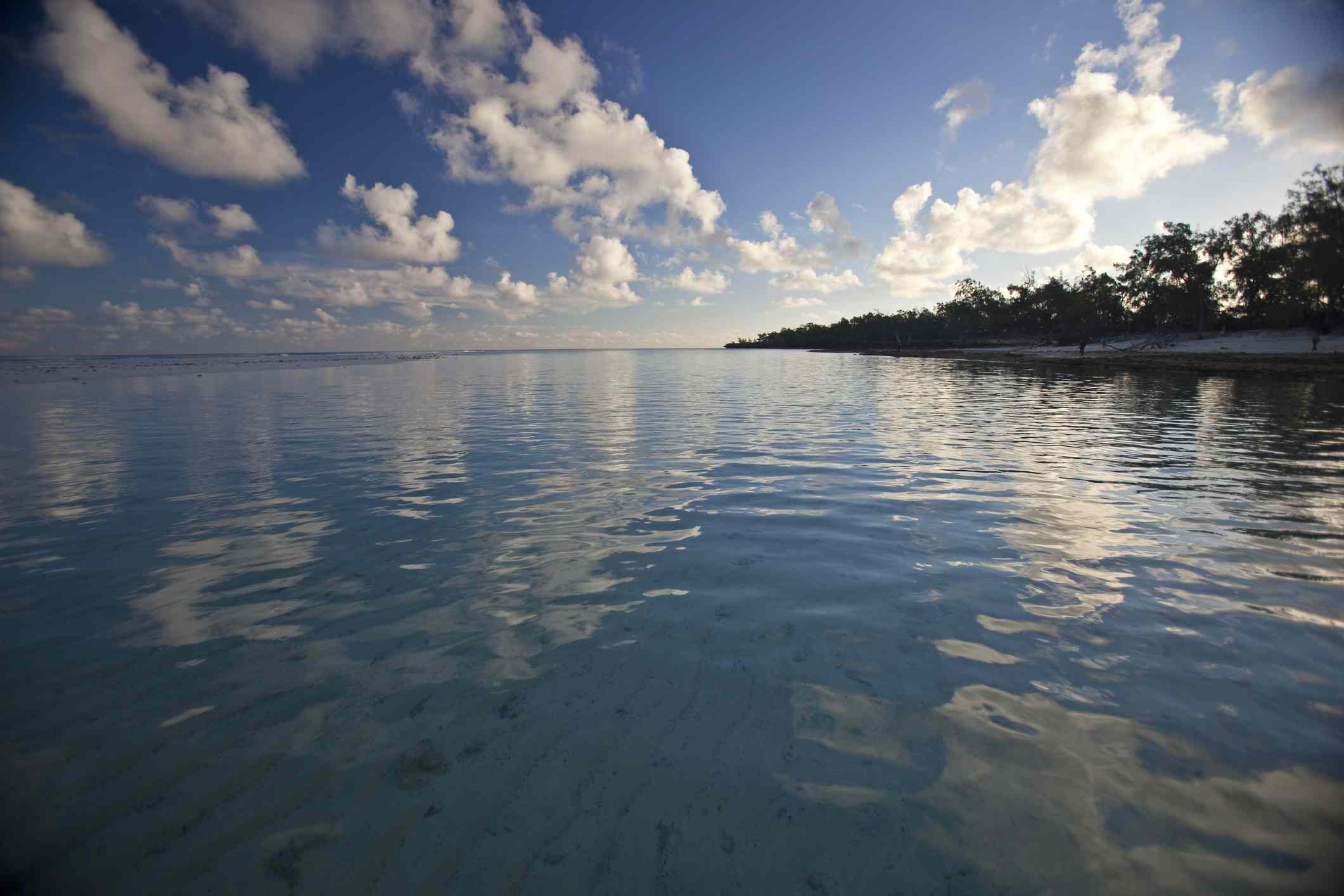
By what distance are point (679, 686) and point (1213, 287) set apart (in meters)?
125

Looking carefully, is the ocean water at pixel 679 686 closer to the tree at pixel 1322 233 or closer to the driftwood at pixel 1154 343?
the tree at pixel 1322 233

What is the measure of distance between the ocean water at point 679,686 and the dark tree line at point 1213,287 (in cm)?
7340

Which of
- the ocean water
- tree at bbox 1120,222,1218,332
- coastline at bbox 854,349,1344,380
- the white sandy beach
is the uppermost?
tree at bbox 1120,222,1218,332

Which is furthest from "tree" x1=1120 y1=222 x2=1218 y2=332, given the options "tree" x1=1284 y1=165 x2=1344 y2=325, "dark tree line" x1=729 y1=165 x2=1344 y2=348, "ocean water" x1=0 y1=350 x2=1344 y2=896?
"ocean water" x1=0 y1=350 x2=1344 y2=896

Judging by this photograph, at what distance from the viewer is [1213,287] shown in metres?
88.9

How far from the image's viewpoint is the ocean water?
3123 mm

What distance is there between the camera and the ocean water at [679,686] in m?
3.12

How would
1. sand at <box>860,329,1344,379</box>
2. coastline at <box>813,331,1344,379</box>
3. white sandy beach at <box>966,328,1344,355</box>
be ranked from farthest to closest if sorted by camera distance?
white sandy beach at <box>966,328,1344,355</box> → sand at <box>860,329,1344,379</box> → coastline at <box>813,331,1344,379</box>

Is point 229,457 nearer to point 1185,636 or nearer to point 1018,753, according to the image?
point 1018,753

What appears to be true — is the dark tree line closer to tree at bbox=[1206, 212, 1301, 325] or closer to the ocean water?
tree at bbox=[1206, 212, 1301, 325]

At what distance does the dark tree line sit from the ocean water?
73404 mm

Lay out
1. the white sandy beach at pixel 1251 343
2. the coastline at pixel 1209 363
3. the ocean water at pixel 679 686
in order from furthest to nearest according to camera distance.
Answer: the white sandy beach at pixel 1251 343 → the coastline at pixel 1209 363 → the ocean water at pixel 679 686

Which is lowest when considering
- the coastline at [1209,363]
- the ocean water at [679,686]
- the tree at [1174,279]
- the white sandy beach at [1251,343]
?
the ocean water at [679,686]

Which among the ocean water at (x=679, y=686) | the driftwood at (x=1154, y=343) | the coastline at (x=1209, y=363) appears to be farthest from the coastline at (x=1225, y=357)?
the ocean water at (x=679, y=686)
